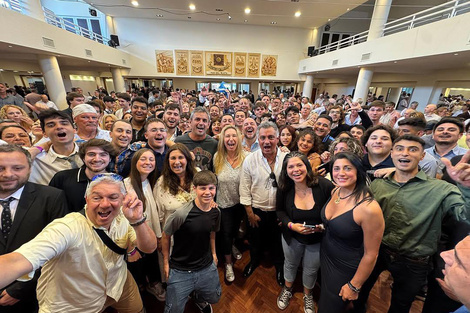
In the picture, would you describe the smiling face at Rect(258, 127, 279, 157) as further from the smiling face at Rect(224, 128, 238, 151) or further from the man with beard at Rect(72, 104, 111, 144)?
the man with beard at Rect(72, 104, 111, 144)

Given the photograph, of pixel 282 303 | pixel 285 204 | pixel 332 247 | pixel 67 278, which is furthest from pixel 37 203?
pixel 282 303

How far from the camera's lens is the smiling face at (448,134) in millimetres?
2135

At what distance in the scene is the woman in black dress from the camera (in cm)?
126

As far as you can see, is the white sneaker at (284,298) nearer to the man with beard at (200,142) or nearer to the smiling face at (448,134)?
the man with beard at (200,142)

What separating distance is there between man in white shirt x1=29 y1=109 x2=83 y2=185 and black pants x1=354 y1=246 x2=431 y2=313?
3.11 meters

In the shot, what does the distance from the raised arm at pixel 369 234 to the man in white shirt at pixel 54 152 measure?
2.75 metres

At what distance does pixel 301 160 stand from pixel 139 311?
2066mm

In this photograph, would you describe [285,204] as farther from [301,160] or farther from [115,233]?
[115,233]

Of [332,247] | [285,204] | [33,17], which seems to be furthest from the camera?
[33,17]

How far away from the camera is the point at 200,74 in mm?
13617

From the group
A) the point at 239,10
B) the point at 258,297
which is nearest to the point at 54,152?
the point at 258,297

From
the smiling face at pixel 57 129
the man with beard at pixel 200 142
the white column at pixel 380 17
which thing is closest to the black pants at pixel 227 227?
the man with beard at pixel 200 142

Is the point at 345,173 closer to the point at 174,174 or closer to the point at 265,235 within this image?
the point at 265,235

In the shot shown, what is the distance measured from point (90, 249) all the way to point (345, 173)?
1.91m
